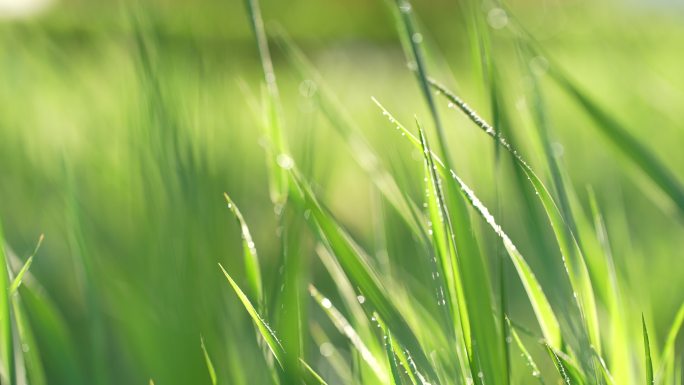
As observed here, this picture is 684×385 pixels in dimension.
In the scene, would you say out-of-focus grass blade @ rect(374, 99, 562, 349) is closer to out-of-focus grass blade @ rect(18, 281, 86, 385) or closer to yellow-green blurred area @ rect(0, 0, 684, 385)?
yellow-green blurred area @ rect(0, 0, 684, 385)

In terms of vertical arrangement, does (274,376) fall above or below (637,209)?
below

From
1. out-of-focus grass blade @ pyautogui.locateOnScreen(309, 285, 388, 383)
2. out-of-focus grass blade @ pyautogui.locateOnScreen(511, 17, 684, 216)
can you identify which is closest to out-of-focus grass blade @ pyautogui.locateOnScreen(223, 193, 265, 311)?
out-of-focus grass blade @ pyautogui.locateOnScreen(309, 285, 388, 383)

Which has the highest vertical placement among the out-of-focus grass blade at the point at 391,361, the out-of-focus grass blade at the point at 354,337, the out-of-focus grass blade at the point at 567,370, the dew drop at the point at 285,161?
the dew drop at the point at 285,161

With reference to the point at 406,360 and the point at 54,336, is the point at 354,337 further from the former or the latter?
the point at 54,336

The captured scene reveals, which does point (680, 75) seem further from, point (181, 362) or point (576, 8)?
point (181, 362)

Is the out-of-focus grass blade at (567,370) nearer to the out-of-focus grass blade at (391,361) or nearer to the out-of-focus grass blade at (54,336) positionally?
the out-of-focus grass blade at (391,361)

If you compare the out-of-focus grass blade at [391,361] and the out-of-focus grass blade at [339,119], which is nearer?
the out-of-focus grass blade at [391,361]

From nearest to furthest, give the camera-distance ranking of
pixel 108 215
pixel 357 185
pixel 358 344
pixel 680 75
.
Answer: pixel 358 344
pixel 108 215
pixel 357 185
pixel 680 75

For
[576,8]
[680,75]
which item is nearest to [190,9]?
[680,75]

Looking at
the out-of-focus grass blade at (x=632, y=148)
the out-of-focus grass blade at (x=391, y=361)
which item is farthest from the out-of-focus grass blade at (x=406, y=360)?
the out-of-focus grass blade at (x=632, y=148)
